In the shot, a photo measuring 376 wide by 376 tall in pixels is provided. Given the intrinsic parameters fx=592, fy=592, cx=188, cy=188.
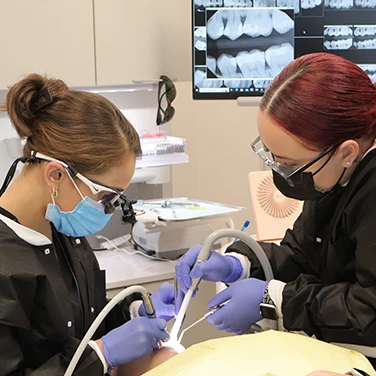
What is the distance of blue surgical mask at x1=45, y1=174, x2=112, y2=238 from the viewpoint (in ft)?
4.95

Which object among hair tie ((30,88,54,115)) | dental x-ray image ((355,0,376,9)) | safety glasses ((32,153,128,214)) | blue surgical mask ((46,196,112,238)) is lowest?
blue surgical mask ((46,196,112,238))

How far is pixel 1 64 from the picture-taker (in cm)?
219

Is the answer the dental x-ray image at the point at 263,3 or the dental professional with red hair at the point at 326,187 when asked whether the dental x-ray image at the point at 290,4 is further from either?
the dental professional with red hair at the point at 326,187

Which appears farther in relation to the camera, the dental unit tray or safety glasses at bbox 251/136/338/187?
the dental unit tray

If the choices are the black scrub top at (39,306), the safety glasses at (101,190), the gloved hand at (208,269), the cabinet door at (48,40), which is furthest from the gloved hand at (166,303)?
the cabinet door at (48,40)

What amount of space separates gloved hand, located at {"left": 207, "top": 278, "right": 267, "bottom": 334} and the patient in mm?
164

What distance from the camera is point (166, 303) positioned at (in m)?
1.75

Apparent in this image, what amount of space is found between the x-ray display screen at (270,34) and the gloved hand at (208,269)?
941mm

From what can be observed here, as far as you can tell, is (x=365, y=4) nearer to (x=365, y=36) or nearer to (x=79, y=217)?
(x=365, y=36)

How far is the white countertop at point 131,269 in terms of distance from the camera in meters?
2.15

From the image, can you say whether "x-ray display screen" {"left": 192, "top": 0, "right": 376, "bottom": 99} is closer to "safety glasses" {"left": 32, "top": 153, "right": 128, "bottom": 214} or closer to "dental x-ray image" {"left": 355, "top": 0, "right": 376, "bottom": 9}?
"dental x-ray image" {"left": 355, "top": 0, "right": 376, "bottom": 9}

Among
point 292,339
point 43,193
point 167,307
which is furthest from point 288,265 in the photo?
point 43,193

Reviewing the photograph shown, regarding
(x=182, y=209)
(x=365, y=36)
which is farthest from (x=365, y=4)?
(x=182, y=209)

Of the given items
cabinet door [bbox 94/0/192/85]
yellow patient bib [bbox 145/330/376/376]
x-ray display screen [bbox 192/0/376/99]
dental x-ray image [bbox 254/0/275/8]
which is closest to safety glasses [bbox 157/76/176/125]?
cabinet door [bbox 94/0/192/85]
